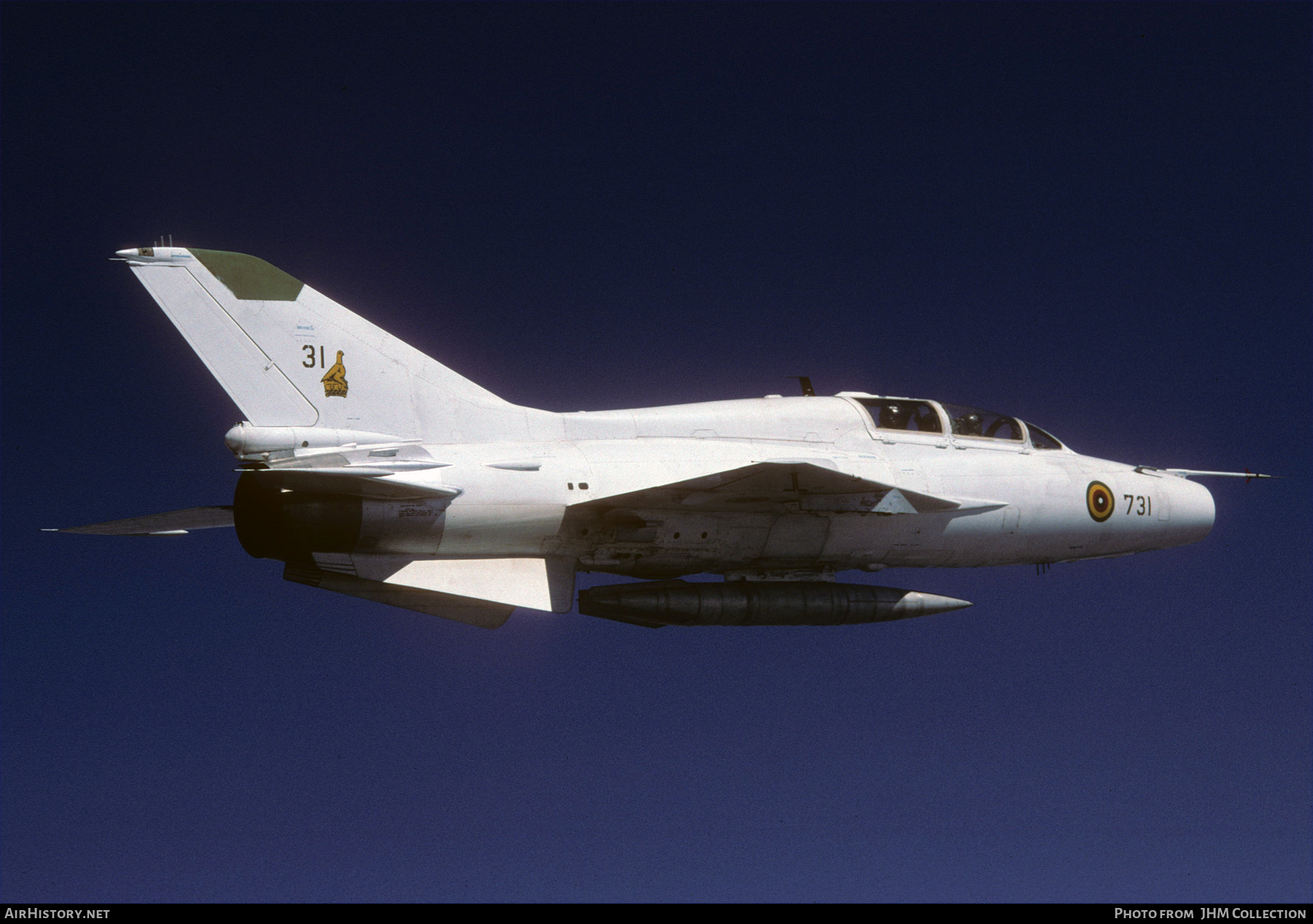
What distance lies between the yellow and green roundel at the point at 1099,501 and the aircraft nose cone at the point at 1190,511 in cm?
120

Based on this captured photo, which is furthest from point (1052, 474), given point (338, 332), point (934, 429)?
point (338, 332)

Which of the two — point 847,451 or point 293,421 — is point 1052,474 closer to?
point 847,451

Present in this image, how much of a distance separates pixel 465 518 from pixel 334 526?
1.40 metres

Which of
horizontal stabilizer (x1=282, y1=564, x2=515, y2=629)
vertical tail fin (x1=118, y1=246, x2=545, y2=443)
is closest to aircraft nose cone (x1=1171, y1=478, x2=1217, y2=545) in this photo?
vertical tail fin (x1=118, y1=246, x2=545, y2=443)

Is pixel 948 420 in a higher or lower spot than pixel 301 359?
lower

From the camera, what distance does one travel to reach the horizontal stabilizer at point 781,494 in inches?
618

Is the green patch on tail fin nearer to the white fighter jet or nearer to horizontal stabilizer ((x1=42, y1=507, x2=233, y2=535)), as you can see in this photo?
the white fighter jet

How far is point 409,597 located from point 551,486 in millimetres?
2202

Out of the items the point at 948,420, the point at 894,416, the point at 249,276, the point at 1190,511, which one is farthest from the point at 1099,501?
the point at 249,276

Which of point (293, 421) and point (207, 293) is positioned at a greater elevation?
point (207, 293)

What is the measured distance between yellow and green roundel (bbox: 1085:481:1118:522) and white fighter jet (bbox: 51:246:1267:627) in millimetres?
484

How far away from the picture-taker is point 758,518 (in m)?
16.8

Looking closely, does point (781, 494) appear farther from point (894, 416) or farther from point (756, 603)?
point (894, 416)

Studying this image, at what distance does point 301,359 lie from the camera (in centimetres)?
1588
